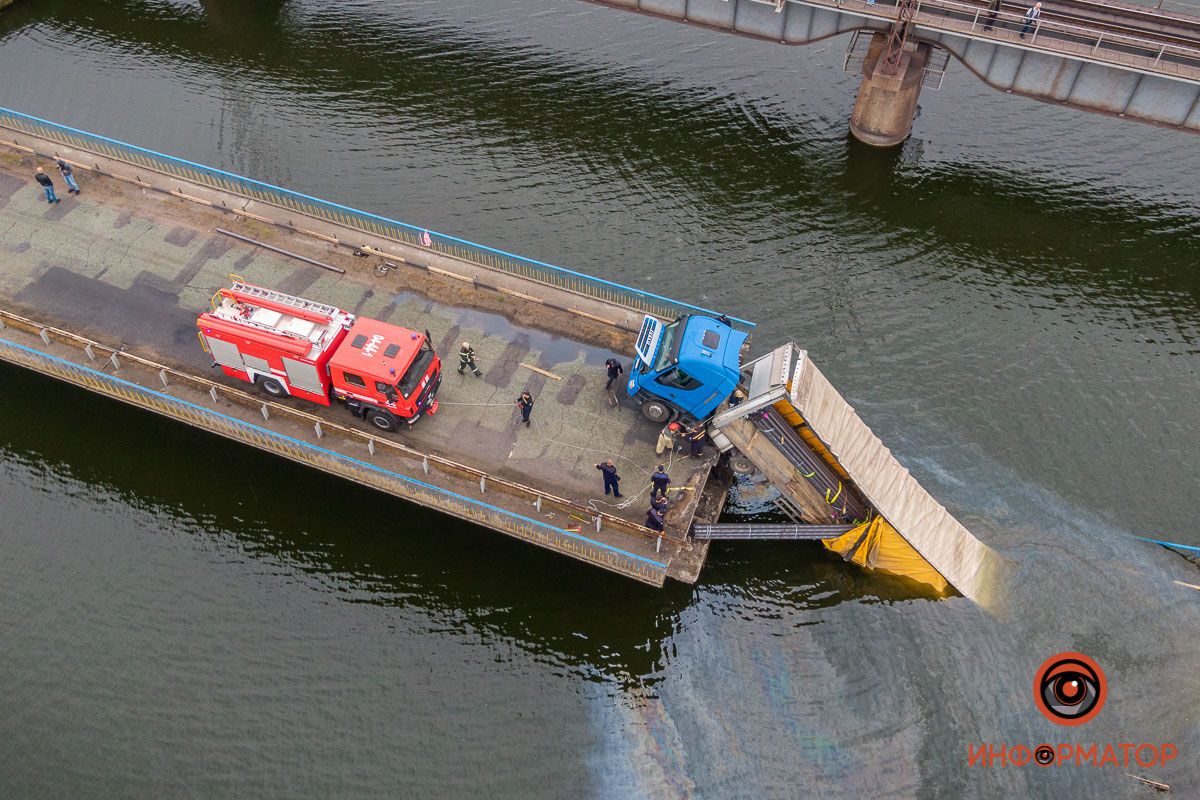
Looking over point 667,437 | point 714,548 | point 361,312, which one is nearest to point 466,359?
point 361,312

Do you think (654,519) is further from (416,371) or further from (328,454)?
(328,454)

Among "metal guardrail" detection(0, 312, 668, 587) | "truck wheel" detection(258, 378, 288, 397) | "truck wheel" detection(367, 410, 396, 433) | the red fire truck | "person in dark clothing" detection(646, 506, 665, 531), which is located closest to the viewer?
"person in dark clothing" detection(646, 506, 665, 531)

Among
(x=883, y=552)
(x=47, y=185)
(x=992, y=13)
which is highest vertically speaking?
(x=992, y=13)

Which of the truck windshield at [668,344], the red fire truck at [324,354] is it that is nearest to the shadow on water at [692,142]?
the truck windshield at [668,344]

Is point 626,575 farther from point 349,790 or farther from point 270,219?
point 270,219

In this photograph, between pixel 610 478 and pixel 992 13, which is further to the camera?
pixel 992 13

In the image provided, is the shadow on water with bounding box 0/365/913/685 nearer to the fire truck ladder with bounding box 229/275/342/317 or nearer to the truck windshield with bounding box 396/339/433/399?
the truck windshield with bounding box 396/339/433/399

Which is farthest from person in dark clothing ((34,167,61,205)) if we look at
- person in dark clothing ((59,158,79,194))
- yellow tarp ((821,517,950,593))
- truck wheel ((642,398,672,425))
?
yellow tarp ((821,517,950,593))

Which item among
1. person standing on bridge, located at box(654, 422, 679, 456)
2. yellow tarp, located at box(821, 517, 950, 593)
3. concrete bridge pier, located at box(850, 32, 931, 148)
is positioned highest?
concrete bridge pier, located at box(850, 32, 931, 148)
